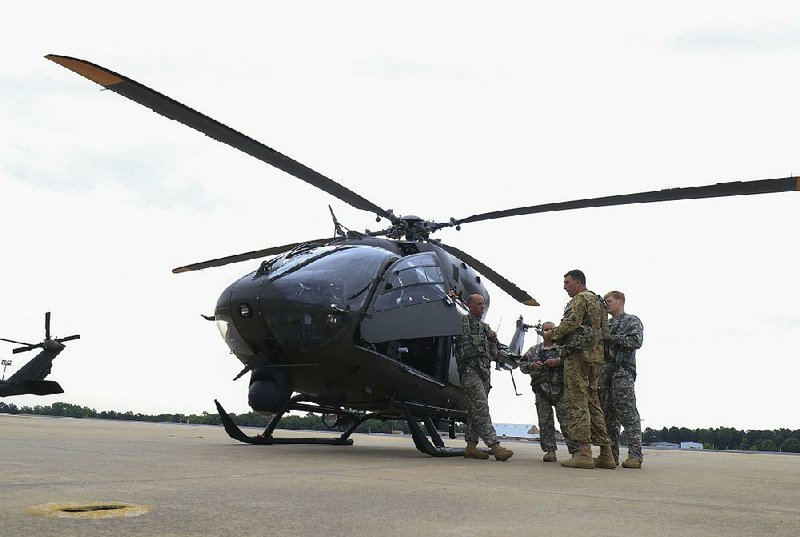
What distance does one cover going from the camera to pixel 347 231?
30.5 ft

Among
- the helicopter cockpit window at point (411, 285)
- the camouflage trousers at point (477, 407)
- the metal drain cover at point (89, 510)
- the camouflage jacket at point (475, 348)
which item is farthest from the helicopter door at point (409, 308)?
the metal drain cover at point (89, 510)

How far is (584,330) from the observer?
22.1 ft

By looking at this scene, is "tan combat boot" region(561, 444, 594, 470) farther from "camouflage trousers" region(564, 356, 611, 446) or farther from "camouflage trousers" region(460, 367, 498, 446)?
"camouflage trousers" region(460, 367, 498, 446)

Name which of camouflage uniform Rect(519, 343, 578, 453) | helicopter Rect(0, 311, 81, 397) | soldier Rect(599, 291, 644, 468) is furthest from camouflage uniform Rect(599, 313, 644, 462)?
helicopter Rect(0, 311, 81, 397)

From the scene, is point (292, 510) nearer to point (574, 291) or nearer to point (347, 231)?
point (574, 291)

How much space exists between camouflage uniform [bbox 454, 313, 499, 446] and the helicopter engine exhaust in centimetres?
200

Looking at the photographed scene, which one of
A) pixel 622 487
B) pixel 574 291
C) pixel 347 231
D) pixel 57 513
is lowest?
pixel 622 487

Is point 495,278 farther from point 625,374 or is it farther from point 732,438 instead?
point 732,438

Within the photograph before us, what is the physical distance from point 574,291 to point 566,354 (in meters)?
0.69

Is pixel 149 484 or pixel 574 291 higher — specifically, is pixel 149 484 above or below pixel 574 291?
below

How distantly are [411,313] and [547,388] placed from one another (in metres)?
1.86

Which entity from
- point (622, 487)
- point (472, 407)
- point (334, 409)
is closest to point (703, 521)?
point (622, 487)

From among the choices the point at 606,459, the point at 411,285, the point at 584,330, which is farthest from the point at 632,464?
the point at 411,285

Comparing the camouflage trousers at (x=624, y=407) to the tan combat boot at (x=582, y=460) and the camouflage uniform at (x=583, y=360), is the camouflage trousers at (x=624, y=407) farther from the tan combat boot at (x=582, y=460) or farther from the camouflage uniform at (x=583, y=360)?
the tan combat boot at (x=582, y=460)
